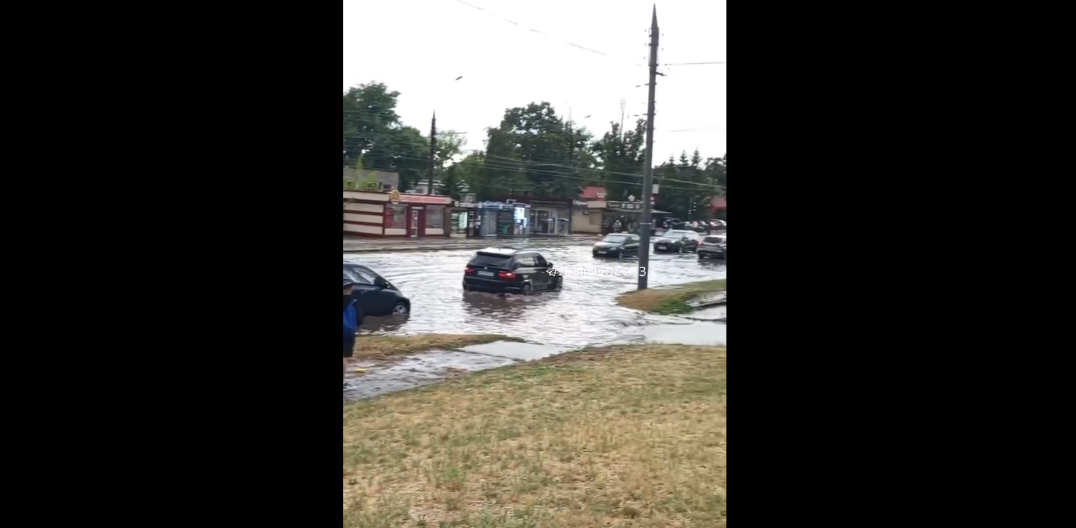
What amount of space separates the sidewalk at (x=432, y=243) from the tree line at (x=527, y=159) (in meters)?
0.51

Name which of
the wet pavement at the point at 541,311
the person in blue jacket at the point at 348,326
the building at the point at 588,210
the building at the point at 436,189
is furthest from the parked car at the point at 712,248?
the person in blue jacket at the point at 348,326

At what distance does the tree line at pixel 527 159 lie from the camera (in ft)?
24.4

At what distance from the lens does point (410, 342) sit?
6.72 meters

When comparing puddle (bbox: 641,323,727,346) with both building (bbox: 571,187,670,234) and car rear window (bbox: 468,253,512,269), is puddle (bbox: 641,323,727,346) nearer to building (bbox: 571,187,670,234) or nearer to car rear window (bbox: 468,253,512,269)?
building (bbox: 571,187,670,234)

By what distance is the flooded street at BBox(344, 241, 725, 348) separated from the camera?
7207 mm

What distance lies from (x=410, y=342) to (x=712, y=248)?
3958mm

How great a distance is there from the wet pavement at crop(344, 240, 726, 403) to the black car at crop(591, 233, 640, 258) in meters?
0.10

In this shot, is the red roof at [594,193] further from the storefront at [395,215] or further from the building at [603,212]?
the storefront at [395,215]
